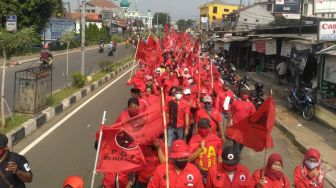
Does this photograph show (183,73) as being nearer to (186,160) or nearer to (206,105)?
(206,105)

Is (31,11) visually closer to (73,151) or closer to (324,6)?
(324,6)

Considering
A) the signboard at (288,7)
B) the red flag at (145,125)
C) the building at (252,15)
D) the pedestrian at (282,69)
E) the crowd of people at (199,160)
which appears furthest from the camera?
the building at (252,15)

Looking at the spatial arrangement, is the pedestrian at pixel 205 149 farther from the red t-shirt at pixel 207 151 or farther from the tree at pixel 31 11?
the tree at pixel 31 11

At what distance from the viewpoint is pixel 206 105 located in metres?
9.84

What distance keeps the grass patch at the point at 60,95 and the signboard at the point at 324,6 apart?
9.33 meters

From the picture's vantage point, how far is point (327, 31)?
1523cm

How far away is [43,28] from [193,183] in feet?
136

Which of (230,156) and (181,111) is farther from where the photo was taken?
(181,111)

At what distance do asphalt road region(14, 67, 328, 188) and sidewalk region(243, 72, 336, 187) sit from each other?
0.25m

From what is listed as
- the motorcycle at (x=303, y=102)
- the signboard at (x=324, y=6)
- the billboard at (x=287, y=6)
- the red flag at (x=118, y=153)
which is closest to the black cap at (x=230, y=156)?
the red flag at (x=118, y=153)

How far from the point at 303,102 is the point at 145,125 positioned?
10.5m

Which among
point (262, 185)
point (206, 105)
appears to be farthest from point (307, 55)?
point (262, 185)

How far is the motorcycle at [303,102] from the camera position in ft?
49.2

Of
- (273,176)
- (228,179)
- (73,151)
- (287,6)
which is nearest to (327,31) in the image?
(73,151)
